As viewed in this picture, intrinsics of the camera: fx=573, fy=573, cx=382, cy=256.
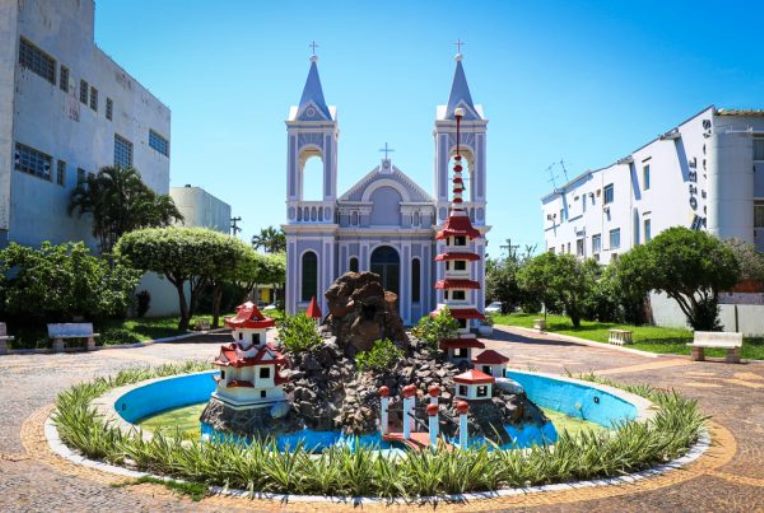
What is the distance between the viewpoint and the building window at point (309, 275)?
3428cm

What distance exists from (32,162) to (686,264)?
31485 mm

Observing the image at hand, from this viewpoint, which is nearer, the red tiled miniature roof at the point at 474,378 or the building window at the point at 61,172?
the red tiled miniature roof at the point at 474,378

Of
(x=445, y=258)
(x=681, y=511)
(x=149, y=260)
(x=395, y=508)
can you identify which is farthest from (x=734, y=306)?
(x=149, y=260)

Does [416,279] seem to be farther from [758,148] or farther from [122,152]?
[122,152]

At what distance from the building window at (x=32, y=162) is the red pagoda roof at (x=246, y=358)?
2250 cm

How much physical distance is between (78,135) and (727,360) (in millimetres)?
33832

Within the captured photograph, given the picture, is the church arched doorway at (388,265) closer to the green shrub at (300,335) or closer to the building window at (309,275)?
the building window at (309,275)

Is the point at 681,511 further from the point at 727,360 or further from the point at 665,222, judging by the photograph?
the point at 665,222

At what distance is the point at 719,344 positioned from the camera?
19969 mm

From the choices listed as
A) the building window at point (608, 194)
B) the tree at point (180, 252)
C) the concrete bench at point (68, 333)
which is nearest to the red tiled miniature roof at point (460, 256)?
the concrete bench at point (68, 333)

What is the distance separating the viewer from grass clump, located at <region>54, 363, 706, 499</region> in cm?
702

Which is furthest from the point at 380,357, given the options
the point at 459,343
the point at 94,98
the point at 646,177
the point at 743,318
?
the point at 646,177

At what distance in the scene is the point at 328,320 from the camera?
15586 mm

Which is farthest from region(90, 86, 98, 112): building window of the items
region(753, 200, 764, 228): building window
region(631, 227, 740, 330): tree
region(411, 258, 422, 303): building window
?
region(753, 200, 764, 228): building window
